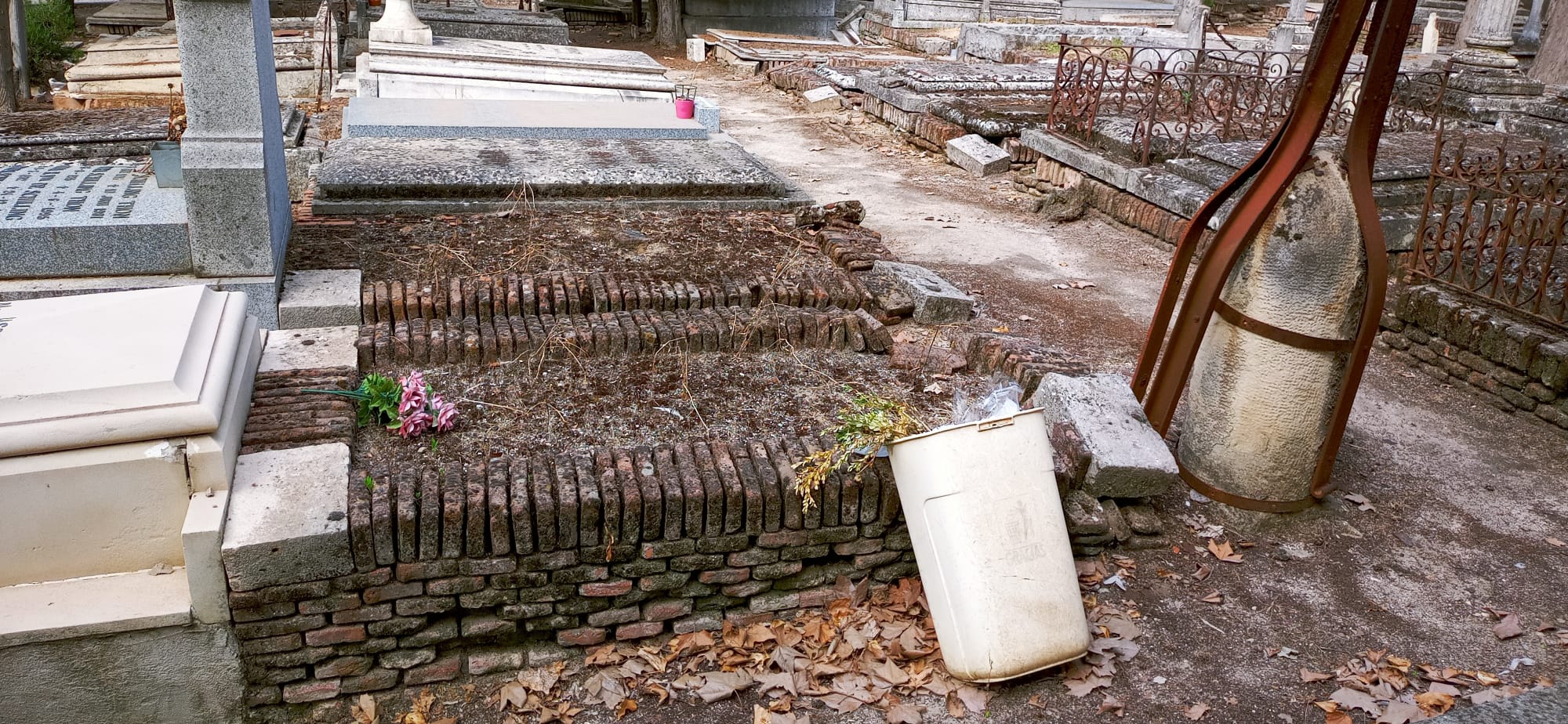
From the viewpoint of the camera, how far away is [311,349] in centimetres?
423

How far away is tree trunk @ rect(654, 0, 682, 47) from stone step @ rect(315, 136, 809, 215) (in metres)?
11.5

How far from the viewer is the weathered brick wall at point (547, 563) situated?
10.0 ft

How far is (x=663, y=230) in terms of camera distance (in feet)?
19.7

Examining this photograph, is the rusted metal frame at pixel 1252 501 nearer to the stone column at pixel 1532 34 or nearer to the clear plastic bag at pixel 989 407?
the clear plastic bag at pixel 989 407

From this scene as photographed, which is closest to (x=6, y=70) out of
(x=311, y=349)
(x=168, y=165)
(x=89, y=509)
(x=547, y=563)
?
(x=168, y=165)

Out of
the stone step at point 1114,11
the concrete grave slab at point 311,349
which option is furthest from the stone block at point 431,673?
the stone step at point 1114,11

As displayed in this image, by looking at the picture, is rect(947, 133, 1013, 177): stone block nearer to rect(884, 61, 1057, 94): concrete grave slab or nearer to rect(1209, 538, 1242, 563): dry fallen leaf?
rect(884, 61, 1057, 94): concrete grave slab

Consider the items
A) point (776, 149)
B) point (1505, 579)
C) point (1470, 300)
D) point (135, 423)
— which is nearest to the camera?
point (135, 423)

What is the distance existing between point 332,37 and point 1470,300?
11.3 meters

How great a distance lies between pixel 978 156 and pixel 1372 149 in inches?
250

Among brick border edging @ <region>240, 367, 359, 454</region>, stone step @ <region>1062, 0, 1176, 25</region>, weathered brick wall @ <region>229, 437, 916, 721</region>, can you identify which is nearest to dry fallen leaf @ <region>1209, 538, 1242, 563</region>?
weathered brick wall @ <region>229, 437, 916, 721</region>

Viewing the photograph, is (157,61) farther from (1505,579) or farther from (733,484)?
(1505,579)

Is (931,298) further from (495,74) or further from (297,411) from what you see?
(495,74)

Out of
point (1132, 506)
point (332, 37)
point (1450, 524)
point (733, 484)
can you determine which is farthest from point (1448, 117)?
point (332, 37)
